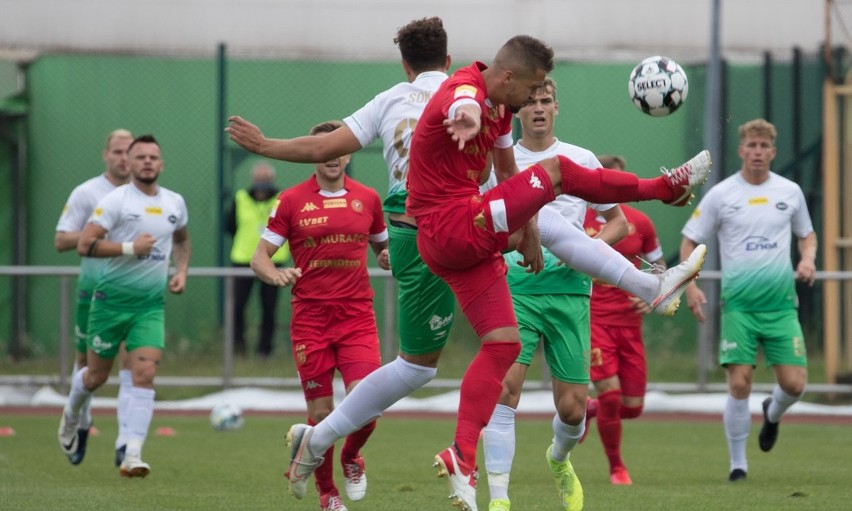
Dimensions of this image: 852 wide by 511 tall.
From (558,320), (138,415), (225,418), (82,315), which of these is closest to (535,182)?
(558,320)

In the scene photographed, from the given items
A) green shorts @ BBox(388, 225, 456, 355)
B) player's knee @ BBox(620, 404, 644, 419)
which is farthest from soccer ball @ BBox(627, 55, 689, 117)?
player's knee @ BBox(620, 404, 644, 419)

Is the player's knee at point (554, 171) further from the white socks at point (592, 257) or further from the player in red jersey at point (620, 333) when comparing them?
the player in red jersey at point (620, 333)

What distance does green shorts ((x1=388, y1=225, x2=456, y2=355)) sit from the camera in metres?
7.52

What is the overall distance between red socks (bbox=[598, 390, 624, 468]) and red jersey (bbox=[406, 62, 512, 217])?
368 cm

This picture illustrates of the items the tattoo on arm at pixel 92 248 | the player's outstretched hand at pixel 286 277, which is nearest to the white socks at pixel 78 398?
the tattoo on arm at pixel 92 248

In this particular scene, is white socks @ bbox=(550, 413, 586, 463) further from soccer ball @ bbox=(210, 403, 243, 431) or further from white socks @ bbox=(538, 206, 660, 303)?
soccer ball @ bbox=(210, 403, 243, 431)

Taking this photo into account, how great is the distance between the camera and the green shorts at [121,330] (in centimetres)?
1084

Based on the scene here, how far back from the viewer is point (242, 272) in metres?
16.1

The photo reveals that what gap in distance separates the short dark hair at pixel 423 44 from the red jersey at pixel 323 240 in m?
1.62

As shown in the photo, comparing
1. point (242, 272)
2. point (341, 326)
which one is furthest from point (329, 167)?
point (242, 272)

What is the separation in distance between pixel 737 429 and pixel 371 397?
12.2ft

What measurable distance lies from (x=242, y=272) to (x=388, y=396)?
28.6ft

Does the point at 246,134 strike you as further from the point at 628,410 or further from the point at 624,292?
the point at 628,410

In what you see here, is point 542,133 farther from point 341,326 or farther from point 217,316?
point 217,316
